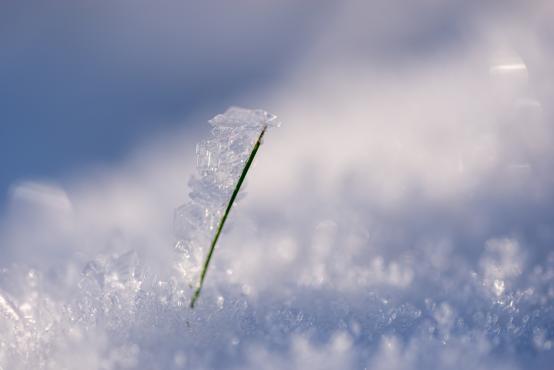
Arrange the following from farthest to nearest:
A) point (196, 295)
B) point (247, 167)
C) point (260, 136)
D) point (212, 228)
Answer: point (212, 228) → point (260, 136) → point (196, 295) → point (247, 167)

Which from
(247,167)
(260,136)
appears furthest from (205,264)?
(260,136)

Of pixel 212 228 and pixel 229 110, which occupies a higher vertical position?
pixel 229 110

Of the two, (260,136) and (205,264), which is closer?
(205,264)

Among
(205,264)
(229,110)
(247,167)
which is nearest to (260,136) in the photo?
(247,167)

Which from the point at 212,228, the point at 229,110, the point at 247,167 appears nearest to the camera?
the point at 247,167

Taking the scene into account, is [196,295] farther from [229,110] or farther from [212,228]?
[229,110]

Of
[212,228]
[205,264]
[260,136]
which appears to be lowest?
[212,228]

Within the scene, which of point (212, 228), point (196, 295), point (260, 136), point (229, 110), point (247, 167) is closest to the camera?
point (247, 167)

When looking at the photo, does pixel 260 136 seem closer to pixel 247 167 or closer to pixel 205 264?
pixel 247 167

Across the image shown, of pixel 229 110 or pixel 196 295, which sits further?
pixel 229 110
